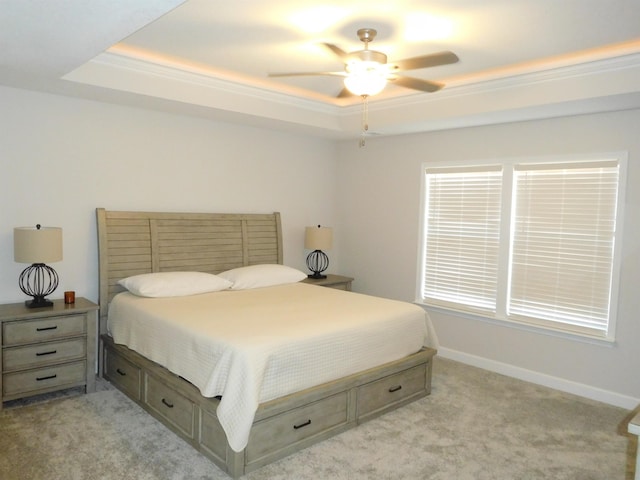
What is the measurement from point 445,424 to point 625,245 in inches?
76.2

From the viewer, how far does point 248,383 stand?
2.56 meters

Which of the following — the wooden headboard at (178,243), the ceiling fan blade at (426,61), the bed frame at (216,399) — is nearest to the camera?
the ceiling fan blade at (426,61)

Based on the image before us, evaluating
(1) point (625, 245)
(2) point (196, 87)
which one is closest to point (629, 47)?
(1) point (625, 245)

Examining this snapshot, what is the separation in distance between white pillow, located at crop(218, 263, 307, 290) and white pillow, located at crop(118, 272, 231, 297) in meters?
0.17

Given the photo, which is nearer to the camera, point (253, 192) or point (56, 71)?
point (56, 71)

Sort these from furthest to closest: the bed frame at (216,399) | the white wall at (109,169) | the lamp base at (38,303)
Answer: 1. the white wall at (109,169)
2. the lamp base at (38,303)
3. the bed frame at (216,399)

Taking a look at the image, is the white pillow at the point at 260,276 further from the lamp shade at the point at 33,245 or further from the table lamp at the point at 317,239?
the lamp shade at the point at 33,245

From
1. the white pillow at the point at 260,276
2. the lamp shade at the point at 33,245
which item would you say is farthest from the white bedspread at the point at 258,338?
the lamp shade at the point at 33,245

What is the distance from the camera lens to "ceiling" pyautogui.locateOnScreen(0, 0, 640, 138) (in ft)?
8.30

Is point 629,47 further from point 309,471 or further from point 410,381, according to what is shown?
point 309,471

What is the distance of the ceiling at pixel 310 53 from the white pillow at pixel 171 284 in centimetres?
140

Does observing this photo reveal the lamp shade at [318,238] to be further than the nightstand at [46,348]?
Yes

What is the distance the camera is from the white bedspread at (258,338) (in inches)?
103

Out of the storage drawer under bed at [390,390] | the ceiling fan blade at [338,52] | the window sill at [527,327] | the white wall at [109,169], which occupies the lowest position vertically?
the storage drawer under bed at [390,390]
